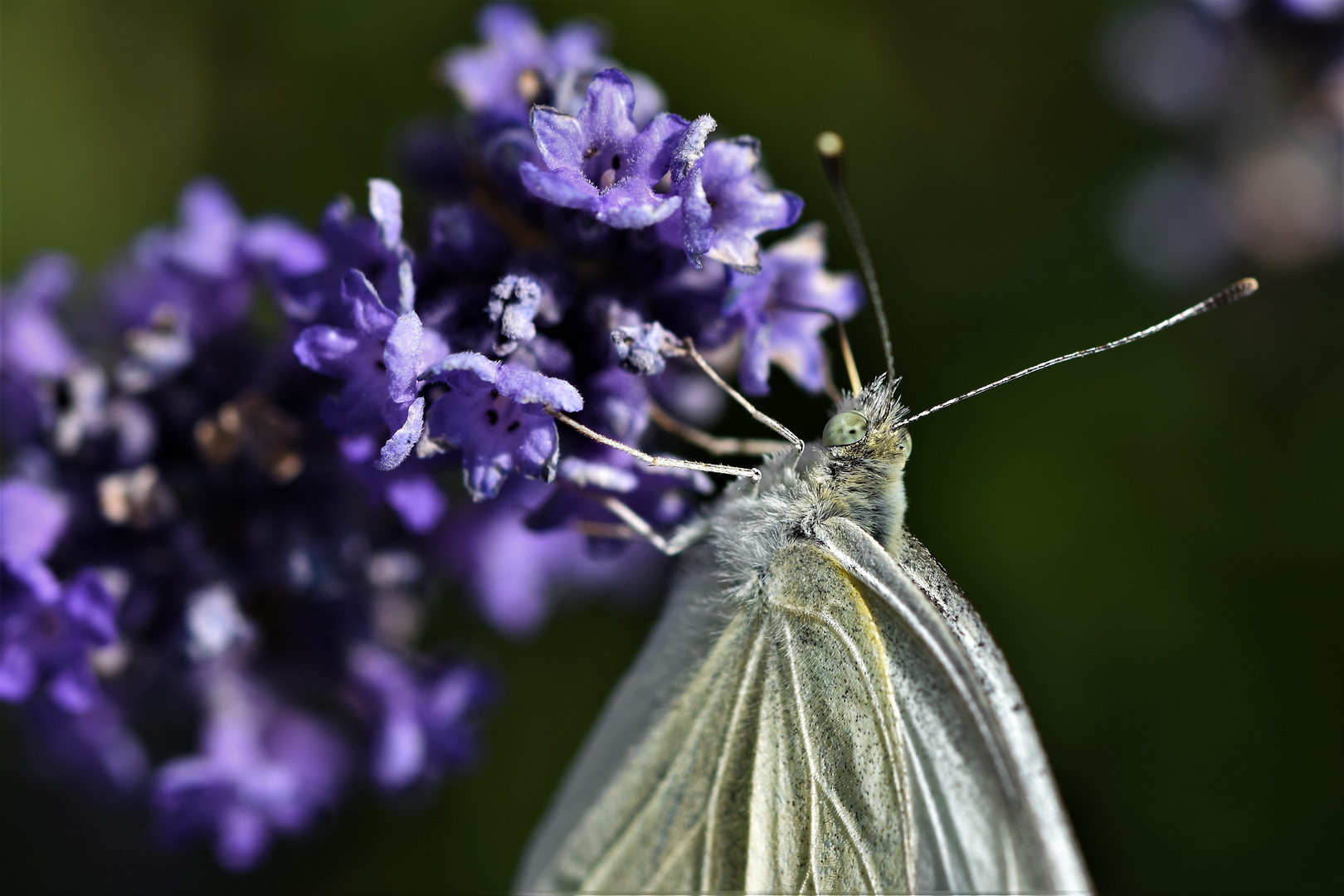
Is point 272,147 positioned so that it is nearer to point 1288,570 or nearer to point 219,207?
point 219,207

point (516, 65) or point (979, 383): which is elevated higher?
point (979, 383)

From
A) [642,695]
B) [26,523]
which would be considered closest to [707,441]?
[642,695]

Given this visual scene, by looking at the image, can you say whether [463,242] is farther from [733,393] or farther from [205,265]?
[205,265]

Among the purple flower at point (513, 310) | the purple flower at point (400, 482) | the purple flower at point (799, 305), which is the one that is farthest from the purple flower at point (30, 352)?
the purple flower at point (799, 305)

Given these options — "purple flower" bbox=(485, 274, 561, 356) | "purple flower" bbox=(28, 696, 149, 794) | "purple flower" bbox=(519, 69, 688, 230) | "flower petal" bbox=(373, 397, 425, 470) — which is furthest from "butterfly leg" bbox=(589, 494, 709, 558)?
"purple flower" bbox=(28, 696, 149, 794)

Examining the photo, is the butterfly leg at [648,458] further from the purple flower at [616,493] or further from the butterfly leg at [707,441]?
the butterfly leg at [707,441]

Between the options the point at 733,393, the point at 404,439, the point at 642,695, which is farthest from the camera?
the point at 642,695

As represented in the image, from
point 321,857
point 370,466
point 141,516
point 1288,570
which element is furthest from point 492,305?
point 1288,570
